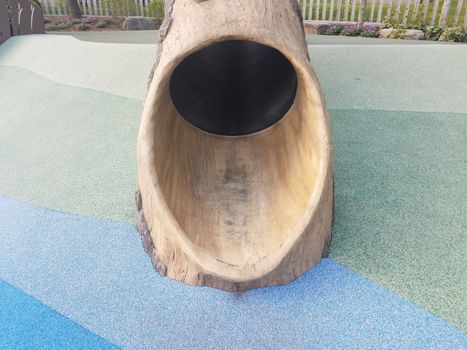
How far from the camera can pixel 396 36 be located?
746 centimetres

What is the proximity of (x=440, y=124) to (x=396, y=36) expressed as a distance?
17.1 ft

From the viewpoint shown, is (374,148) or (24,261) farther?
(374,148)

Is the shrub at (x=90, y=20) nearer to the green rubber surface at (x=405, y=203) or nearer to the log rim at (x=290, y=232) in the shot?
the green rubber surface at (x=405, y=203)

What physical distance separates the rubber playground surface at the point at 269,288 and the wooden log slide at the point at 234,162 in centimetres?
17

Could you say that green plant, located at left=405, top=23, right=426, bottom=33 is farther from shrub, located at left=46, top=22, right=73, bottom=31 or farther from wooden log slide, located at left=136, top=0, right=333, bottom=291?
shrub, located at left=46, top=22, right=73, bottom=31

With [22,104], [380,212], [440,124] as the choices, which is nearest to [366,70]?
[440,124]

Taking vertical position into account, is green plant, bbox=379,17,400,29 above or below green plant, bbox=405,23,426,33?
below

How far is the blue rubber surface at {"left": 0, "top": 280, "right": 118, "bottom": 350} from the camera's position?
1490 mm

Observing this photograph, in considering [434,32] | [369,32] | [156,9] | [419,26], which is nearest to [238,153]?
[434,32]

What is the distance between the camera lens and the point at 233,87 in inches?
108

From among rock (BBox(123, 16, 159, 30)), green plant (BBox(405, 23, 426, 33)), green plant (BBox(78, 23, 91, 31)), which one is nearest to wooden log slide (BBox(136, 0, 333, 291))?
green plant (BBox(405, 23, 426, 33))

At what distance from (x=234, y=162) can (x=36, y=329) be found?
1337 mm

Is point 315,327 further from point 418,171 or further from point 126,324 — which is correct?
point 418,171

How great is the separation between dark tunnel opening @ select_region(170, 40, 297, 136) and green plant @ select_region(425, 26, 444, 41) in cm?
614
